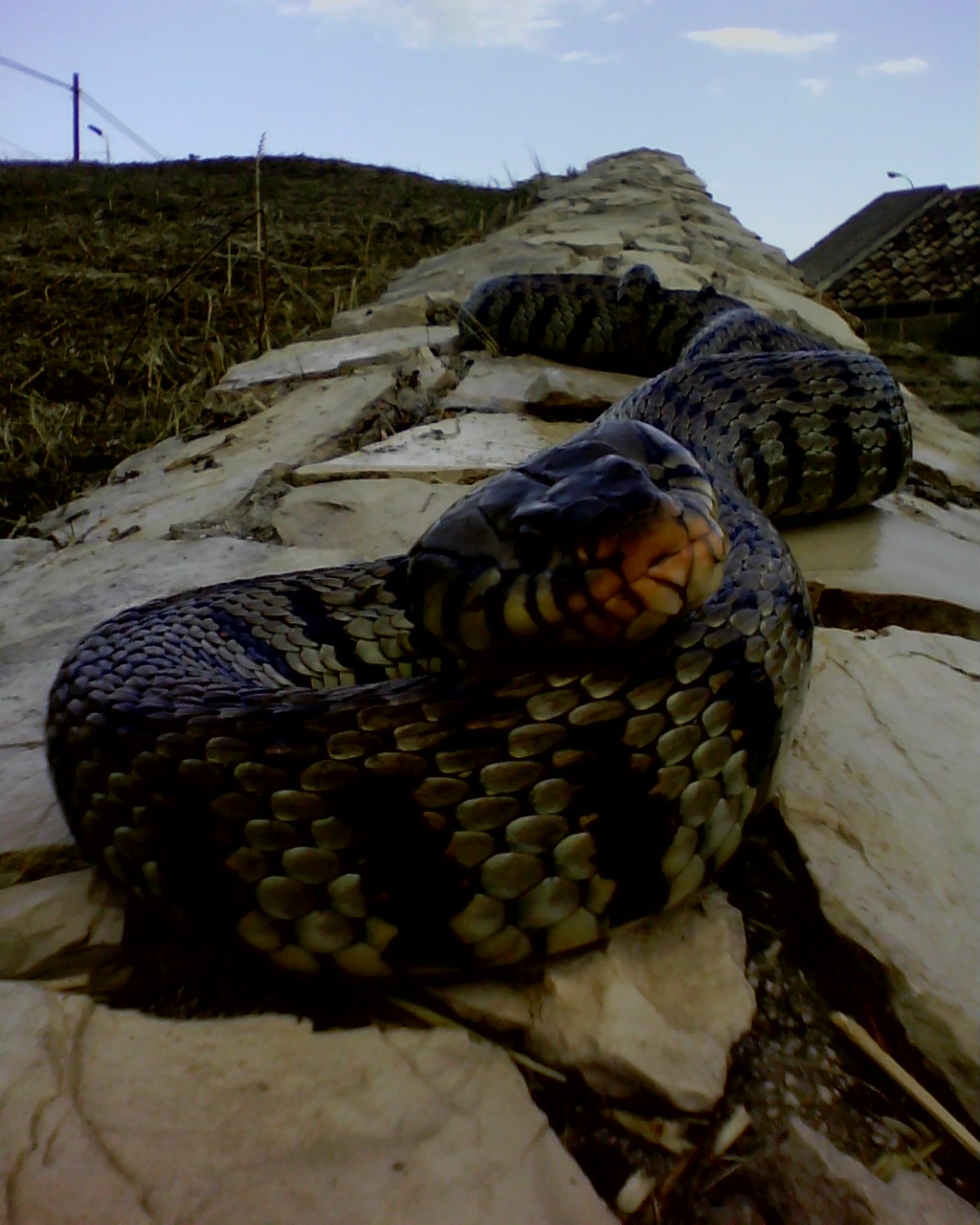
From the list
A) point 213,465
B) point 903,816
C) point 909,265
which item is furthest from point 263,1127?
point 909,265

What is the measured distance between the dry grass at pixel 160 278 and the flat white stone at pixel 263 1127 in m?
3.49

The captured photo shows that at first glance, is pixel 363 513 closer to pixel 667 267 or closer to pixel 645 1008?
pixel 645 1008

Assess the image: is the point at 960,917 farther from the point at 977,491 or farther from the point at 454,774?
the point at 977,491

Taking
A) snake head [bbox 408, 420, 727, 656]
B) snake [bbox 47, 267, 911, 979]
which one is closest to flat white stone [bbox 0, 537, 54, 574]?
snake [bbox 47, 267, 911, 979]

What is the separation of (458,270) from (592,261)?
967 millimetres

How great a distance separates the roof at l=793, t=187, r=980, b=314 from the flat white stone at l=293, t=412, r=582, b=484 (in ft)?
33.0

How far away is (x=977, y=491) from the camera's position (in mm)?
4355

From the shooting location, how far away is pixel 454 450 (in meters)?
3.92

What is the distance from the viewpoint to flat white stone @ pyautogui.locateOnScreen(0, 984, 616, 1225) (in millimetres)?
1159

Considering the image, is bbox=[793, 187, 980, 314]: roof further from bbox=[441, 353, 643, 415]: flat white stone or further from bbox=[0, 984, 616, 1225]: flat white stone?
bbox=[0, 984, 616, 1225]: flat white stone

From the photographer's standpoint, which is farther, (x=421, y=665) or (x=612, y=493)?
(x=421, y=665)

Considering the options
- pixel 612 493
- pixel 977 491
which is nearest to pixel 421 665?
pixel 612 493

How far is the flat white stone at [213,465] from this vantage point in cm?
373

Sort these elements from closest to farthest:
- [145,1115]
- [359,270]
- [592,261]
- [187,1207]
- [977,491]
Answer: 1. [187,1207]
2. [145,1115]
3. [977,491]
4. [592,261]
5. [359,270]
